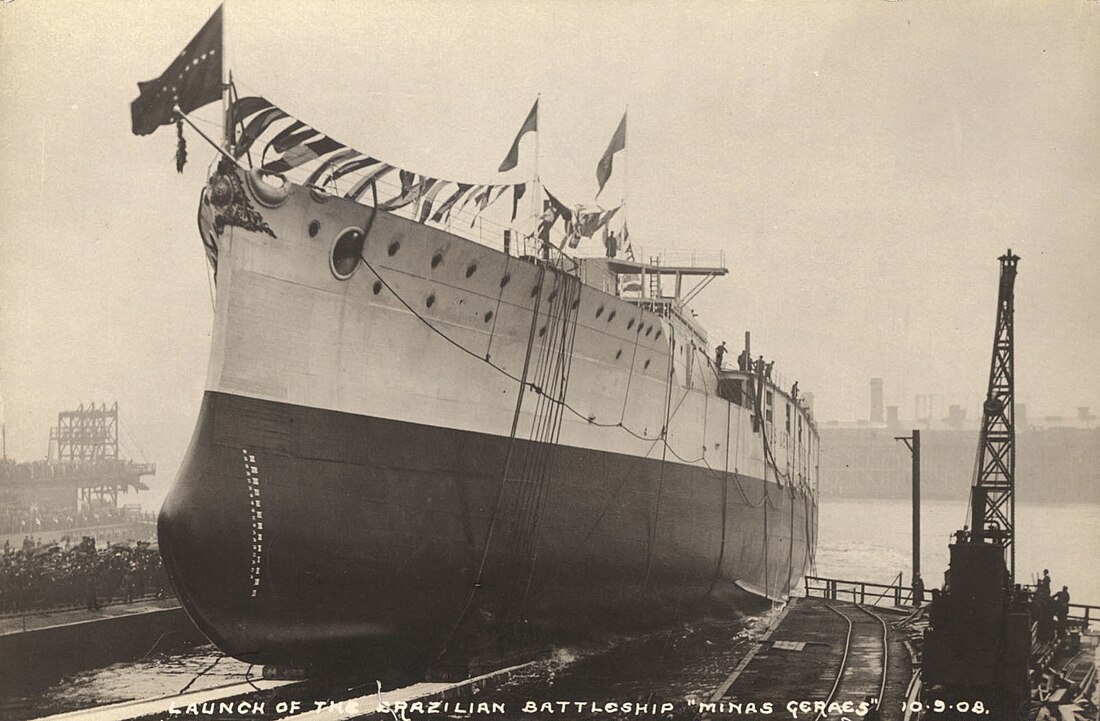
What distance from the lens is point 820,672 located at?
10.9m

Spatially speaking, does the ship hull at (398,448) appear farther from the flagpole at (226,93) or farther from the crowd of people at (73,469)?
the crowd of people at (73,469)

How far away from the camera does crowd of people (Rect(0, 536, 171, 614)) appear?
12.6m

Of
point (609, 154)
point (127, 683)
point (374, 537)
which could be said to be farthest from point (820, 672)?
point (127, 683)

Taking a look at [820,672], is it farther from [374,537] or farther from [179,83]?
[179,83]

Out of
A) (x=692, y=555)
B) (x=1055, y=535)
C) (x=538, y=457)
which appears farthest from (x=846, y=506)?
(x=538, y=457)

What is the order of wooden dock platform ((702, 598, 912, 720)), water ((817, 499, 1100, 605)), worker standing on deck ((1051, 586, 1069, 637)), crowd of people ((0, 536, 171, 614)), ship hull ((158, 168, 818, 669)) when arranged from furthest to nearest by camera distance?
1. water ((817, 499, 1100, 605))
2. worker standing on deck ((1051, 586, 1069, 637))
3. crowd of people ((0, 536, 171, 614))
4. wooden dock platform ((702, 598, 912, 720))
5. ship hull ((158, 168, 818, 669))

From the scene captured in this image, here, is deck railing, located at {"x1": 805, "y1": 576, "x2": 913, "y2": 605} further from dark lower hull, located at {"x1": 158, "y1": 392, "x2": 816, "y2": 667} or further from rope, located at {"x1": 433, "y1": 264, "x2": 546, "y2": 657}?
rope, located at {"x1": 433, "y1": 264, "x2": 546, "y2": 657}

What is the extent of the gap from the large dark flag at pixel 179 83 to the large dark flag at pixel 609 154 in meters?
5.68

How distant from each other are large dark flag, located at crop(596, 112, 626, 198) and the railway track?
683 centimetres

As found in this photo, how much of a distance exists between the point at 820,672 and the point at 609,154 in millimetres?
6966

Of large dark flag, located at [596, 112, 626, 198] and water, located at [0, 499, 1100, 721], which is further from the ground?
large dark flag, located at [596, 112, 626, 198]

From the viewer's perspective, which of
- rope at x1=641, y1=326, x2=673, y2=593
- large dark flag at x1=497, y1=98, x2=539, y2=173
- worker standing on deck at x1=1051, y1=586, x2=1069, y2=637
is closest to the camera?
large dark flag at x1=497, y1=98, x2=539, y2=173

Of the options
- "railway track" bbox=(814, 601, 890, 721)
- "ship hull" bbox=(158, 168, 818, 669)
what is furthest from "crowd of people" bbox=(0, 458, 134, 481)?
"railway track" bbox=(814, 601, 890, 721)

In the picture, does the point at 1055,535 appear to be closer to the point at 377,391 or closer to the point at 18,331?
the point at 377,391
